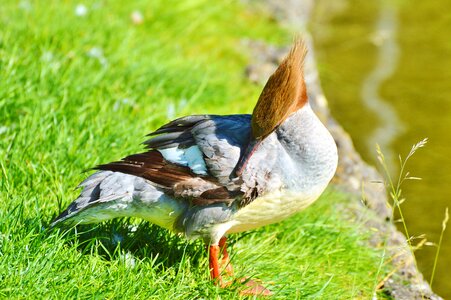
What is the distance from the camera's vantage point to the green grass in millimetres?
3545

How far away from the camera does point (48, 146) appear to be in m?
4.53

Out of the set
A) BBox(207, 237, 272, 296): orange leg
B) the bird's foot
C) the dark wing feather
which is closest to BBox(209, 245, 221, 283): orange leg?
BBox(207, 237, 272, 296): orange leg

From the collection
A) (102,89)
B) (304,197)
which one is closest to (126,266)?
(304,197)

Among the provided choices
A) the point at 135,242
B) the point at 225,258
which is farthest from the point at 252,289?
the point at 135,242

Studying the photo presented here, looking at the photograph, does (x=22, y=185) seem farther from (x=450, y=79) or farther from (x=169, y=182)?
(x=450, y=79)

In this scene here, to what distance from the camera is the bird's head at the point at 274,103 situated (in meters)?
3.59

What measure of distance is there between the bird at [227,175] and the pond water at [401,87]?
1922mm

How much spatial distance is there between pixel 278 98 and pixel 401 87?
5.03 m

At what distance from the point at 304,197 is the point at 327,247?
0.86m

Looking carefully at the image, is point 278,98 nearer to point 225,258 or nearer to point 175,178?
point 175,178

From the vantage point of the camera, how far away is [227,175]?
3604 mm

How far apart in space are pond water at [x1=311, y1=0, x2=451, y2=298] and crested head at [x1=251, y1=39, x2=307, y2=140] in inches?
81.7

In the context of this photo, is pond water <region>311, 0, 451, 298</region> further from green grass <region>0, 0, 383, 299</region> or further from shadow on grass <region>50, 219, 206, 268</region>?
shadow on grass <region>50, 219, 206, 268</region>

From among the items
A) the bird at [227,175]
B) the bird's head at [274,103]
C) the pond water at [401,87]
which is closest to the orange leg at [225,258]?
the bird at [227,175]
